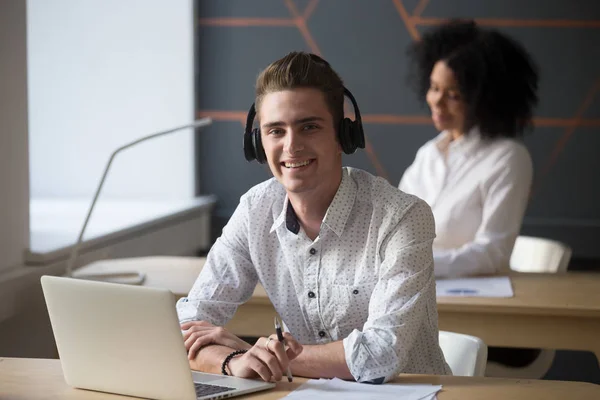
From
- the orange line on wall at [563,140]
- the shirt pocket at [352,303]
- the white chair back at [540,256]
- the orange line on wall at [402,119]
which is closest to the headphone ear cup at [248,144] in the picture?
the shirt pocket at [352,303]

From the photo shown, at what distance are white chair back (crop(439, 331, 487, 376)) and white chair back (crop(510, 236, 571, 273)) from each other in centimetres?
135

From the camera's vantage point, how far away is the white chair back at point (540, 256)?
3.55 meters

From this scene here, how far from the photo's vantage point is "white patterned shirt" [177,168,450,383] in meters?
1.91

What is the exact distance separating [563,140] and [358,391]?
313cm

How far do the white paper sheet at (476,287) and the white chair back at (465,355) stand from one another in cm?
60

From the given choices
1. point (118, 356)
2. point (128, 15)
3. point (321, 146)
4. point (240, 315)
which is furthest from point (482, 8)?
point (118, 356)

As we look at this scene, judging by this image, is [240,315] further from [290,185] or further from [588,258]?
[588,258]

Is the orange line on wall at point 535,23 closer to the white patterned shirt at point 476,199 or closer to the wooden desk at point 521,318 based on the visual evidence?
the white patterned shirt at point 476,199

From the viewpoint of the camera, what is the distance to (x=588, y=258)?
15.1 ft

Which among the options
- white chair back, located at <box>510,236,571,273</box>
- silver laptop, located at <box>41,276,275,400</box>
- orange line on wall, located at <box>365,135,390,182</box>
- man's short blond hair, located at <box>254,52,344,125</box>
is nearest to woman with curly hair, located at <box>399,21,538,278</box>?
white chair back, located at <box>510,236,571,273</box>

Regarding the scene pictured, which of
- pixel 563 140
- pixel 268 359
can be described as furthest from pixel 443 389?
pixel 563 140

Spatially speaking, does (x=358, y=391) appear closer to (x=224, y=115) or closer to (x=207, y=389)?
(x=207, y=389)

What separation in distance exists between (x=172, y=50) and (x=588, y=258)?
232cm

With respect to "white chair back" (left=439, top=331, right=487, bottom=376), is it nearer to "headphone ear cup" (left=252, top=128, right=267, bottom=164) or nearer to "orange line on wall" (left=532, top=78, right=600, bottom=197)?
"headphone ear cup" (left=252, top=128, right=267, bottom=164)
